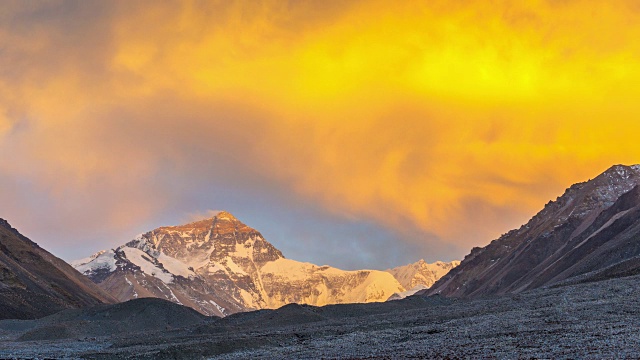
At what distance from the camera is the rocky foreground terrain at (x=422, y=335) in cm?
5894

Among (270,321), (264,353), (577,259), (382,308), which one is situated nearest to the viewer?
(264,353)

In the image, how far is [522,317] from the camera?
80.5 meters

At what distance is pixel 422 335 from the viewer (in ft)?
258

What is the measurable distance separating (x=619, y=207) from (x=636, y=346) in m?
157

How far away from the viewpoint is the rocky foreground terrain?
193ft

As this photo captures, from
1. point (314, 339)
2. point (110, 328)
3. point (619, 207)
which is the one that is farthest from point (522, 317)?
point (619, 207)

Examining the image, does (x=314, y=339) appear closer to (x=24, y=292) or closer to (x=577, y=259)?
(x=577, y=259)

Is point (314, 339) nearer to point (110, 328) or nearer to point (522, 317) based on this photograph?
point (522, 317)

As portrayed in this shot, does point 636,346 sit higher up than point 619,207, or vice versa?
point 619,207

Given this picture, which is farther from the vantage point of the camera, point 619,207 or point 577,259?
point 619,207

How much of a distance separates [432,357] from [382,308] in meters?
79.6

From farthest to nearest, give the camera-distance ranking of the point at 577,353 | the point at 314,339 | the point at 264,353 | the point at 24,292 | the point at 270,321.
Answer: the point at 24,292 → the point at 270,321 → the point at 314,339 → the point at 264,353 → the point at 577,353

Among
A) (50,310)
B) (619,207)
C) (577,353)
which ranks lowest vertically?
(577,353)

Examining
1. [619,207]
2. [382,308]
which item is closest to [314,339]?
[382,308]
